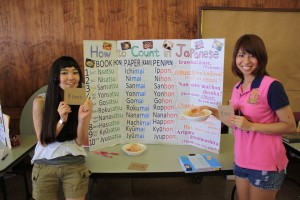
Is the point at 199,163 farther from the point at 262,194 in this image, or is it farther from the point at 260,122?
the point at 260,122

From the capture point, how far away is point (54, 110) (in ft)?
5.54

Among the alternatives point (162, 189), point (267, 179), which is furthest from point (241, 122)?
point (162, 189)

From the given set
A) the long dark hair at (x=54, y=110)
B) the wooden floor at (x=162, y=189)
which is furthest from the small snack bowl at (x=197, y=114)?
Result: the wooden floor at (x=162, y=189)

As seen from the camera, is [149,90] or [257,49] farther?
[149,90]

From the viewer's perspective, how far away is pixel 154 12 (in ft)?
9.34

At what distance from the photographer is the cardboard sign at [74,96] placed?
5.28ft

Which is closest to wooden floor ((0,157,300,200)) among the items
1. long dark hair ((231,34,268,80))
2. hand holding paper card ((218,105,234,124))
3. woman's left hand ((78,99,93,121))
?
woman's left hand ((78,99,93,121))

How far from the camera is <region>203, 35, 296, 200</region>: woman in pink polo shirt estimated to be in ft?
4.63

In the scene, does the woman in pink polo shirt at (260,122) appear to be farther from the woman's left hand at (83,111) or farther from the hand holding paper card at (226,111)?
the woman's left hand at (83,111)

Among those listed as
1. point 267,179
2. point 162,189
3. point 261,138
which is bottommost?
point 162,189

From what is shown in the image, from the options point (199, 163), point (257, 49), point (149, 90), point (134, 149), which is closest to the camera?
point (257, 49)

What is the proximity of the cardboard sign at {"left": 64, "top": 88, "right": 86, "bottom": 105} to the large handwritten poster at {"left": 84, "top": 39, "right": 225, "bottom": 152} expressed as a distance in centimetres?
59

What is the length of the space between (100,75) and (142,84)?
406 millimetres

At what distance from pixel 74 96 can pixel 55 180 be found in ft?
1.97
